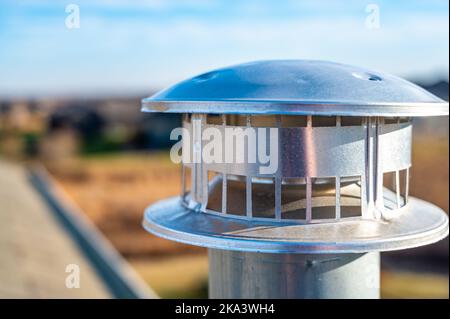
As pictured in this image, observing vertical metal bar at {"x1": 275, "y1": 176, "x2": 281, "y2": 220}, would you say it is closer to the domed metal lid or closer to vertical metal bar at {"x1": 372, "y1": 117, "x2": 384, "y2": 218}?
the domed metal lid

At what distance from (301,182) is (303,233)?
1019 mm

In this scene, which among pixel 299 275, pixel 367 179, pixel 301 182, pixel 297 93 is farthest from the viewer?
pixel 301 182

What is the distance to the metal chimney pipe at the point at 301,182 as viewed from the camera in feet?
19.0

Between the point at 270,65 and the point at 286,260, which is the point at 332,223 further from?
the point at 270,65

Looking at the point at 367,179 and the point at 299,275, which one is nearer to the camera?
the point at 367,179

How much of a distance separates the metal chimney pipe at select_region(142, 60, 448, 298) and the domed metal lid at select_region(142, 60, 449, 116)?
12mm

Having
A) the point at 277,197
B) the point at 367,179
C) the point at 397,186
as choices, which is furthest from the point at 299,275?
the point at 397,186

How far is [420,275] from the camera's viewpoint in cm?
2928

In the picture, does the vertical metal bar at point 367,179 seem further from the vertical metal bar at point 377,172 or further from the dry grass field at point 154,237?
the dry grass field at point 154,237

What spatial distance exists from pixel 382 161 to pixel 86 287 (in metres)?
11.4

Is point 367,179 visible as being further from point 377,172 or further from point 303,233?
point 303,233

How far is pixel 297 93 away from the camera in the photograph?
586 cm

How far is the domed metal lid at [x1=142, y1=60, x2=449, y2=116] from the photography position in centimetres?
564

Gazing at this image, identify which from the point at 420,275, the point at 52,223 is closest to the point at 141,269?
the point at 52,223
